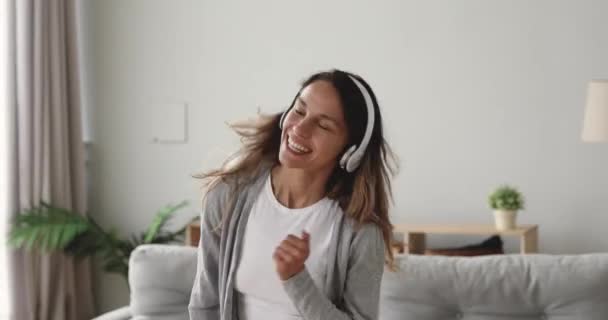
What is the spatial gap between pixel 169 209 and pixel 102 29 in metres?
0.94

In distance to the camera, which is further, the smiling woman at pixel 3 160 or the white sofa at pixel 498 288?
the smiling woman at pixel 3 160

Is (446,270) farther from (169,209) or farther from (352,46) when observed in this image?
(169,209)

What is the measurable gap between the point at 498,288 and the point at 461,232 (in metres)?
0.83

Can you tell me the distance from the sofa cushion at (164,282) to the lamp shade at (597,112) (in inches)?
53.5

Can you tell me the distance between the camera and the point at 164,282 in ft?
8.76

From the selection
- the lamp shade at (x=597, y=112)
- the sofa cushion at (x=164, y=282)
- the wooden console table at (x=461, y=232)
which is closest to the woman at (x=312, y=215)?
the sofa cushion at (x=164, y=282)

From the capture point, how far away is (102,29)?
13.4 feet

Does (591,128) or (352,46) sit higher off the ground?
(352,46)

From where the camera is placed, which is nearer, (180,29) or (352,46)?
(352,46)

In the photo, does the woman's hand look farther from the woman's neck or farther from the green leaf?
the green leaf

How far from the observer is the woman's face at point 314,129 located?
1.60 metres

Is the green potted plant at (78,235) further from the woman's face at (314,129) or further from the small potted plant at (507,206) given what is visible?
the woman's face at (314,129)

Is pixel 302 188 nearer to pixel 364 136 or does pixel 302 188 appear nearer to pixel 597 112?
pixel 364 136

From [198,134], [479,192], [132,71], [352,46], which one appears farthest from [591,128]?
[132,71]
